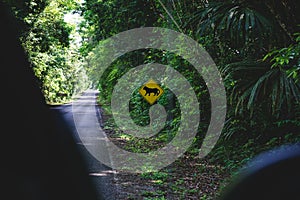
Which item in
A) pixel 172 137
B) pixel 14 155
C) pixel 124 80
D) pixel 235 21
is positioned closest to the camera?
pixel 14 155

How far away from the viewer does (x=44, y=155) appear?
17.8 inches

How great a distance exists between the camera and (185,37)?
36.7ft

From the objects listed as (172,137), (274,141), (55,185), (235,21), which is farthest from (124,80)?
(55,185)

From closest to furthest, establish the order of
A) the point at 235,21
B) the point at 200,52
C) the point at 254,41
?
the point at 235,21
the point at 254,41
the point at 200,52

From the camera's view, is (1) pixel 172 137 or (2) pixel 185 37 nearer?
(2) pixel 185 37

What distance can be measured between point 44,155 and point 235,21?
5.75 m

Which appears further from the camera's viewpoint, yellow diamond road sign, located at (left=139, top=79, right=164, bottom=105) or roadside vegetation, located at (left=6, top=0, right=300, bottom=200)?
yellow diamond road sign, located at (left=139, top=79, right=164, bottom=105)

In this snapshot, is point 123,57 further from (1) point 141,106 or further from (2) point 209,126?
(2) point 209,126

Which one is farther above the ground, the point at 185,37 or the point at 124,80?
the point at 185,37

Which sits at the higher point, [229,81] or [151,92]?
[229,81]

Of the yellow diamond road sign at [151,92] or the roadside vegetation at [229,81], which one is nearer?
the roadside vegetation at [229,81]

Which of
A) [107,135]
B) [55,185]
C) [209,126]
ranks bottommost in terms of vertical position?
[107,135]

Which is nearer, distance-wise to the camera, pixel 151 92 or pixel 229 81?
pixel 229 81

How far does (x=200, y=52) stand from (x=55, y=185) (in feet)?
34.3
